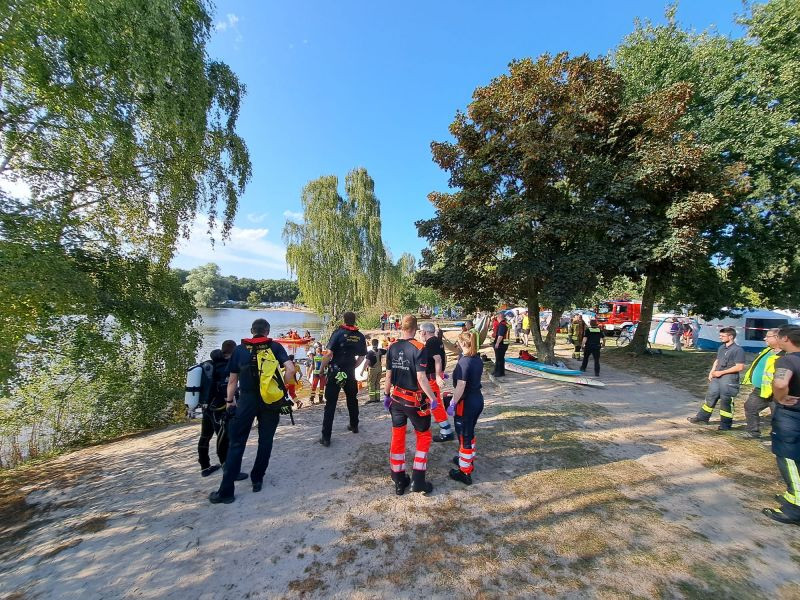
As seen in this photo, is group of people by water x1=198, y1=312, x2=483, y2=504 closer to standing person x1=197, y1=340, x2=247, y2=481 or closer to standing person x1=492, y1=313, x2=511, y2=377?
standing person x1=197, y1=340, x2=247, y2=481

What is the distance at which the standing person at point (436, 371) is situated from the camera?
13.0 feet

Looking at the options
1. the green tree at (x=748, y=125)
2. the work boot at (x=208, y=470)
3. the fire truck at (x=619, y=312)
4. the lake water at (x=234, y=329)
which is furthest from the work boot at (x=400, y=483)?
the fire truck at (x=619, y=312)

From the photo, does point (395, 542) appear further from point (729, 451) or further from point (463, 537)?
point (729, 451)

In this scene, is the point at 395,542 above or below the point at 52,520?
above

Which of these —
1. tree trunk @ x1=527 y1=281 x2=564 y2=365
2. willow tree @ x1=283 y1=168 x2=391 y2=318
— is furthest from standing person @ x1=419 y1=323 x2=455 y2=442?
willow tree @ x1=283 y1=168 x2=391 y2=318

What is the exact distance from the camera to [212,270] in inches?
3194

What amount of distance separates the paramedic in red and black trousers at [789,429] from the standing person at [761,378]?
54 centimetres

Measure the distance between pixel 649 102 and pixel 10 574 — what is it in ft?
→ 49.8

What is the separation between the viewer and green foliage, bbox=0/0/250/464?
4852 millimetres

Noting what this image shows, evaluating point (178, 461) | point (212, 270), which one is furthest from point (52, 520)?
point (212, 270)

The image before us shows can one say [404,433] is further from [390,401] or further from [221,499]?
[221,499]

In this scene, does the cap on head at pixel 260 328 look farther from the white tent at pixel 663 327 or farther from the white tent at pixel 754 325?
the white tent at pixel 663 327

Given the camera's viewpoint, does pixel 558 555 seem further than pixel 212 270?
No

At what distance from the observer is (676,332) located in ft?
54.7
